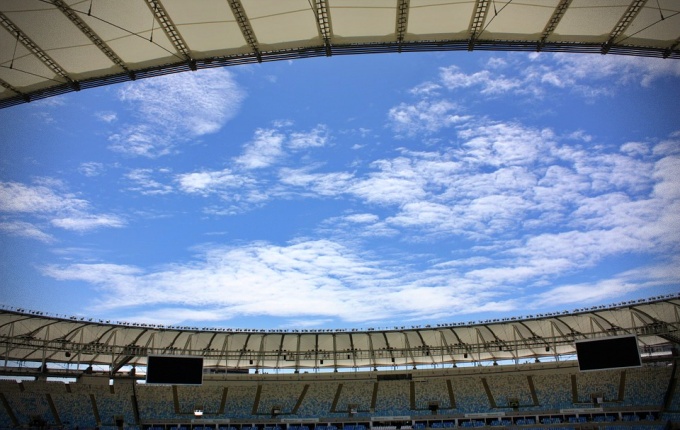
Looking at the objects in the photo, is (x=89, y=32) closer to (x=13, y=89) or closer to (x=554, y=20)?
(x=13, y=89)

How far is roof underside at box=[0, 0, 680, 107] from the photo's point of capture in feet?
37.8

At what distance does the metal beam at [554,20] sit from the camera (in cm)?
1183

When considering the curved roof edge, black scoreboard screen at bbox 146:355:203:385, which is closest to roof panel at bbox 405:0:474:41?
the curved roof edge

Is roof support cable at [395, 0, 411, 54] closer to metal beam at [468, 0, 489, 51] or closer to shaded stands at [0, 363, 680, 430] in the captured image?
metal beam at [468, 0, 489, 51]

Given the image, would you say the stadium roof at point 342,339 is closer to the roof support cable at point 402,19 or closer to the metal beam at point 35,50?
the metal beam at point 35,50

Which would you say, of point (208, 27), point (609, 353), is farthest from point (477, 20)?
point (609, 353)

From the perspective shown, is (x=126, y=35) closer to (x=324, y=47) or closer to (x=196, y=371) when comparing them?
(x=324, y=47)

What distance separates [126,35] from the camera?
12203 millimetres

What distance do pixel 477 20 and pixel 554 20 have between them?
71.3 inches

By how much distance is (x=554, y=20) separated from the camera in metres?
12.3

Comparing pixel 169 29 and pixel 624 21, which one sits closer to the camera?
pixel 169 29

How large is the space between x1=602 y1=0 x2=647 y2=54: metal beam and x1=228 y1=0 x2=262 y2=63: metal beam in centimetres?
865

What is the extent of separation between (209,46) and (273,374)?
1725 inches

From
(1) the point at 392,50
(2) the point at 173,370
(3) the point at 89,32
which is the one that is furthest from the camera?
(2) the point at 173,370
